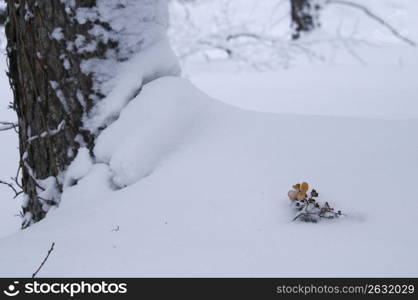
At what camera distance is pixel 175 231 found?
1.48 m

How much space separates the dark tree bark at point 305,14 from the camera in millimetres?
7617

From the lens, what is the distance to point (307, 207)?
1.50 meters

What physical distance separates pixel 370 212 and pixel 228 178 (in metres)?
0.51

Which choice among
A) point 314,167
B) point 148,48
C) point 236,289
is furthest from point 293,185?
point 148,48

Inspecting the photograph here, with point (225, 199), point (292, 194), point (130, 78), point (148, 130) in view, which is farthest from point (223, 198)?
point (130, 78)

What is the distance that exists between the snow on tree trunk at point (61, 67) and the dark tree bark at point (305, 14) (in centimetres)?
616

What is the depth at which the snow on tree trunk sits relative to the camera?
1.83 m

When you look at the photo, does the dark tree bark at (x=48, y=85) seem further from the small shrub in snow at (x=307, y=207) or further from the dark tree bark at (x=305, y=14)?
the dark tree bark at (x=305, y=14)

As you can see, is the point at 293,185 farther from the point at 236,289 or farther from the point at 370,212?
the point at 236,289

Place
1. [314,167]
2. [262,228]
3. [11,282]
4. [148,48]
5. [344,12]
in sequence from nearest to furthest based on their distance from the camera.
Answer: [11,282] → [262,228] → [314,167] → [148,48] → [344,12]

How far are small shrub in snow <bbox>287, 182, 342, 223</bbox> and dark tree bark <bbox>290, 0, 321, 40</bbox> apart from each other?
6644 mm

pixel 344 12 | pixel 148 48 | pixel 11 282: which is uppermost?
pixel 148 48

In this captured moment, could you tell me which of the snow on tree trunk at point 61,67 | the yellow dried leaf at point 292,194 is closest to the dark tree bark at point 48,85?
the snow on tree trunk at point 61,67

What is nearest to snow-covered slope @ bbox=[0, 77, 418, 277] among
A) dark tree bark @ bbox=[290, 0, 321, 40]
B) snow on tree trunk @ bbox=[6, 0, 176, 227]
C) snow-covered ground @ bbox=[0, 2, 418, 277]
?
snow-covered ground @ bbox=[0, 2, 418, 277]
